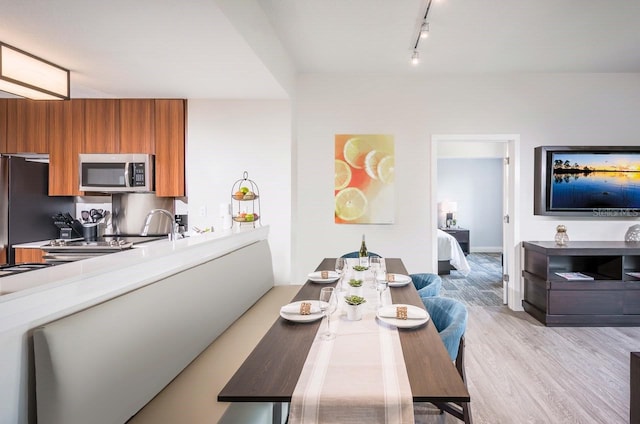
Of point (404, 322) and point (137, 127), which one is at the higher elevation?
point (137, 127)

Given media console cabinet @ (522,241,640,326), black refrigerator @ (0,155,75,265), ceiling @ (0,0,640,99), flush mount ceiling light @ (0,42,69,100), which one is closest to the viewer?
ceiling @ (0,0,640,99)

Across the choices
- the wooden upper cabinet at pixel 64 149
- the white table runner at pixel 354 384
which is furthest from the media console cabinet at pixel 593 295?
the wooden upper cabinet at pixel 64 149

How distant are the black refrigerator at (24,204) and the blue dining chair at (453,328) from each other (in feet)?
12.7

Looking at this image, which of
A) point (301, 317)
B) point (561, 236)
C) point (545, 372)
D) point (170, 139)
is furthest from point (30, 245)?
point (561, 236)

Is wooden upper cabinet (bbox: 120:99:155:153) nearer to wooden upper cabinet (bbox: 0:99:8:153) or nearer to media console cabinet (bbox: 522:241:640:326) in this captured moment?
wooden upper cabinet (bbox: 0:99:8:153)

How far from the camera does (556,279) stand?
3836mm

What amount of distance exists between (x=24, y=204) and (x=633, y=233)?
6.51 metres

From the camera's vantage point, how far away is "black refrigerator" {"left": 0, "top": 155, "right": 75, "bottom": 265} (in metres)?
3.52

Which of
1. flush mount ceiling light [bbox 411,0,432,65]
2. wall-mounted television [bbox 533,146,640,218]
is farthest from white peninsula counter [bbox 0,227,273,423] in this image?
wall-mounted television [bbox 533,146,640,218]

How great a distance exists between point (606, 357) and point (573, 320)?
751mm

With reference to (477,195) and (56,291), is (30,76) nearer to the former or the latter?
(56,291)

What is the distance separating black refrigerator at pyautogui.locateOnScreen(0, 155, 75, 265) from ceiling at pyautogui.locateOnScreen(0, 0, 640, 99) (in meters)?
0.92

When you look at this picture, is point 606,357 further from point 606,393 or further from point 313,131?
point 313,131

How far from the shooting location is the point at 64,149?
152 inches
